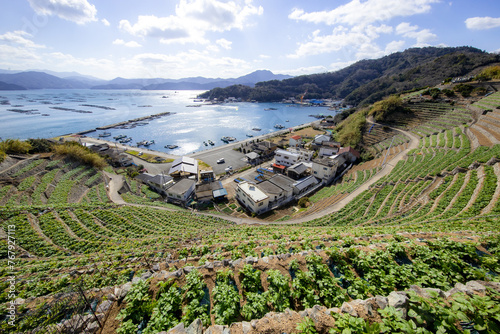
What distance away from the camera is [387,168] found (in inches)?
1258

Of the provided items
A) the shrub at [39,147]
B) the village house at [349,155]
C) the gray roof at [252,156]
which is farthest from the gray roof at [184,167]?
the village house at [349,155]

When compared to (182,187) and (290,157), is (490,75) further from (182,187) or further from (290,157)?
(182,187)

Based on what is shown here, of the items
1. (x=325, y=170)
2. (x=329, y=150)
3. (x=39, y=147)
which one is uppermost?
(x=39, y=147)

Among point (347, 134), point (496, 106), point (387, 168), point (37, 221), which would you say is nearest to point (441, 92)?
point (496, 106)

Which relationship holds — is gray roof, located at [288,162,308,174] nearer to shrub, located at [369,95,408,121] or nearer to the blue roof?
the blue roof

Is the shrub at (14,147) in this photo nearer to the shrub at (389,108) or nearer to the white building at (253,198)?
the white building at (253,198)

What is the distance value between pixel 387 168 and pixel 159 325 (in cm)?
3842

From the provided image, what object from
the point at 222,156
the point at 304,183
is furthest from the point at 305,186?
the point at 222,156

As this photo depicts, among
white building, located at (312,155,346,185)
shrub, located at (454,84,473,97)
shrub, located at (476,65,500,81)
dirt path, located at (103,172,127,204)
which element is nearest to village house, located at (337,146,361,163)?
white building, located at (312,155,346,185)

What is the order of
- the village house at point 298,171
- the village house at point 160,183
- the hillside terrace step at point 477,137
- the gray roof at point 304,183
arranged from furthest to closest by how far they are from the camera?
the village house at point 298,171, the village house at point 160,183, the gray roof at point 304,183, the hillside terrace step at point 477,137

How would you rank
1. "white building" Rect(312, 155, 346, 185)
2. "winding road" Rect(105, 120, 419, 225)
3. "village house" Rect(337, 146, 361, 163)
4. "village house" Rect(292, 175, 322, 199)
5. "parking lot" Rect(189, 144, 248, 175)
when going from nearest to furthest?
1. "winding road" Rect(105, 120, 419, 225)
2. "village house" Rect(292, 175, 322, 199)
3. "white building" Rect(312, 155, 346, 185)
4. "village house" Rect(337, 146, 361, 163)
5. "parking lot" Rect(189, 144, 248, 175)

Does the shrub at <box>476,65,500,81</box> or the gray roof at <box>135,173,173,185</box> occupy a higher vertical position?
the shrub at <box>476,65,500,81</box>

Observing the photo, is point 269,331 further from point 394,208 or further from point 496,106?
point 496,106

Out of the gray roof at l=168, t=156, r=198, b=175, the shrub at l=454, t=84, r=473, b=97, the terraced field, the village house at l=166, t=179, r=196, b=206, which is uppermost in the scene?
the shrub at l=454, t=84, r=473, b=97
